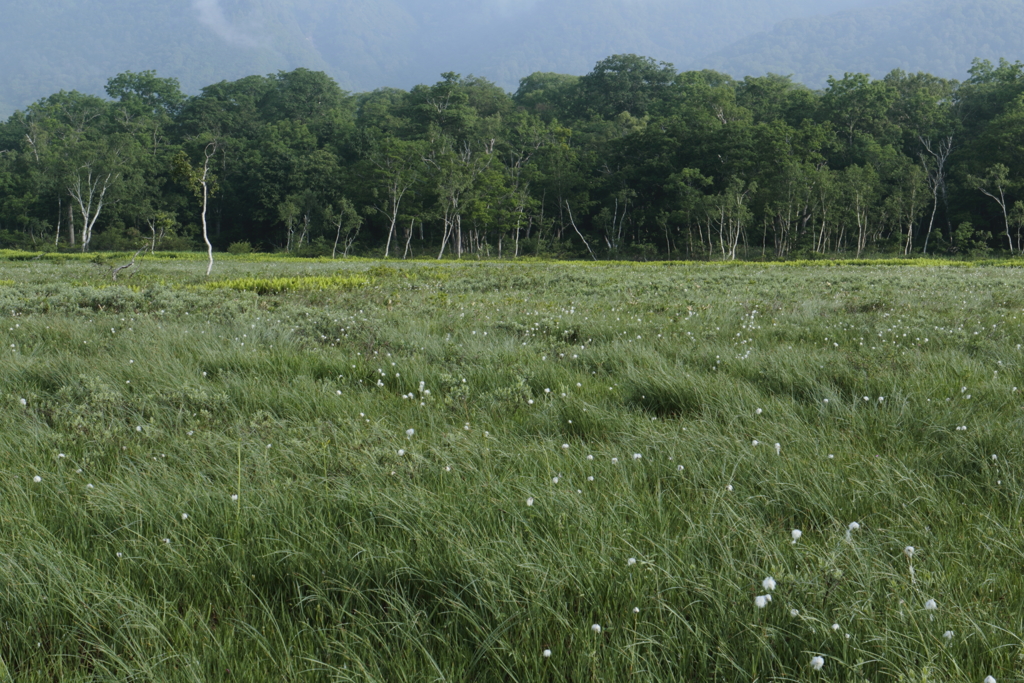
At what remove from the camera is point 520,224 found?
64.6 m

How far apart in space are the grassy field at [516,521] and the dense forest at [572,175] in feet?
178

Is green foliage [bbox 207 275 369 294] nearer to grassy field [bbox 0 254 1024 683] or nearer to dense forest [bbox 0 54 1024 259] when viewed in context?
grassy field [bbox 0 254 1024 683]

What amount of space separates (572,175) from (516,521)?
229 feet

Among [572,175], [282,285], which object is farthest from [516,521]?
[572,175]

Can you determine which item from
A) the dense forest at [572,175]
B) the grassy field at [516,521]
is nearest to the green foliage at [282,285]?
the grassy field at [516,521]

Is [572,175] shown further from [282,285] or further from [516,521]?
[516,521]

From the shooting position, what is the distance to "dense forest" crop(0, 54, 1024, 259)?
55938 mm

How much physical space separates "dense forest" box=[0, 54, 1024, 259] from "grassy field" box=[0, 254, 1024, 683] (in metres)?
54.3

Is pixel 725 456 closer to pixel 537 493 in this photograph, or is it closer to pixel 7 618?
pixel 537 493

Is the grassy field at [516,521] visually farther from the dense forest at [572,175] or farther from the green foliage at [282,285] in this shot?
the dense forest at [572,175]

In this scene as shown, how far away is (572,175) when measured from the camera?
224 ft

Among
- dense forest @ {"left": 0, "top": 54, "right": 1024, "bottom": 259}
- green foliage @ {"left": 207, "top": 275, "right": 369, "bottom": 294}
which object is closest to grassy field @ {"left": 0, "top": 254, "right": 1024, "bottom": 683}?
green foliage @ {"left": 207, "top": 275, "right": 369, "bottom": 294}

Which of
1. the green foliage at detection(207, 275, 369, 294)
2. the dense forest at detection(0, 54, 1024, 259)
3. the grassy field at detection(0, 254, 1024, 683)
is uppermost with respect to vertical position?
the dense forest at detection(0, 54, 1024, 259)

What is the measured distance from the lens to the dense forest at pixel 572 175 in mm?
55938
